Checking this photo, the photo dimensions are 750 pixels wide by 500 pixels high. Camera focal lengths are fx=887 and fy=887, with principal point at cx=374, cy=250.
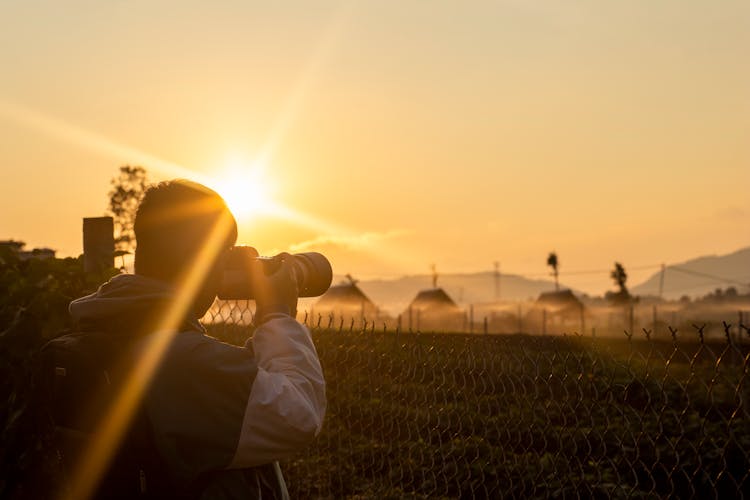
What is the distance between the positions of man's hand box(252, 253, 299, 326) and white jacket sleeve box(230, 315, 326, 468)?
0.49 ft

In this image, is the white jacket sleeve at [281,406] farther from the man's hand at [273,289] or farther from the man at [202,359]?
the man's hand at [273,289]

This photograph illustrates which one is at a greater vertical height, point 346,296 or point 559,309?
point 346,296

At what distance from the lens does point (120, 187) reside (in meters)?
40.8

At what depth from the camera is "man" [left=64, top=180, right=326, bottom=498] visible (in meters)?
2.28

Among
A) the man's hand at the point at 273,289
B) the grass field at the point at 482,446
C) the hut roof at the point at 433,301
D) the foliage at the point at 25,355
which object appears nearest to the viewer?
the man's hand at the point at 273,289

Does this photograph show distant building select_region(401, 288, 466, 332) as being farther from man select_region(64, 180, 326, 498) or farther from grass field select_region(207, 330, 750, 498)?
man select_region(64, 180, 326, 498)

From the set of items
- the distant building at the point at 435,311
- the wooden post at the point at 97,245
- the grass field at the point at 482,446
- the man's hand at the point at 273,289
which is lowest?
the grass field at the point at 482,446

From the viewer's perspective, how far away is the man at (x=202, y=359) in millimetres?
2283

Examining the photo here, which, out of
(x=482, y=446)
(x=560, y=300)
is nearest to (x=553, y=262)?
(x=560, y=300)

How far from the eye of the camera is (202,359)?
230cm

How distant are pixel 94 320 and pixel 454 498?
5684 millimetres

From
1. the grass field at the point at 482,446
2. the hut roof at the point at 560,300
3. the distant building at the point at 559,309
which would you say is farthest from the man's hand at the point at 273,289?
the hut roof at the point at 560,300

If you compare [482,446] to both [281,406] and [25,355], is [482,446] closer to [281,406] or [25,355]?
[25,355]

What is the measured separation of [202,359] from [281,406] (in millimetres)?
240
